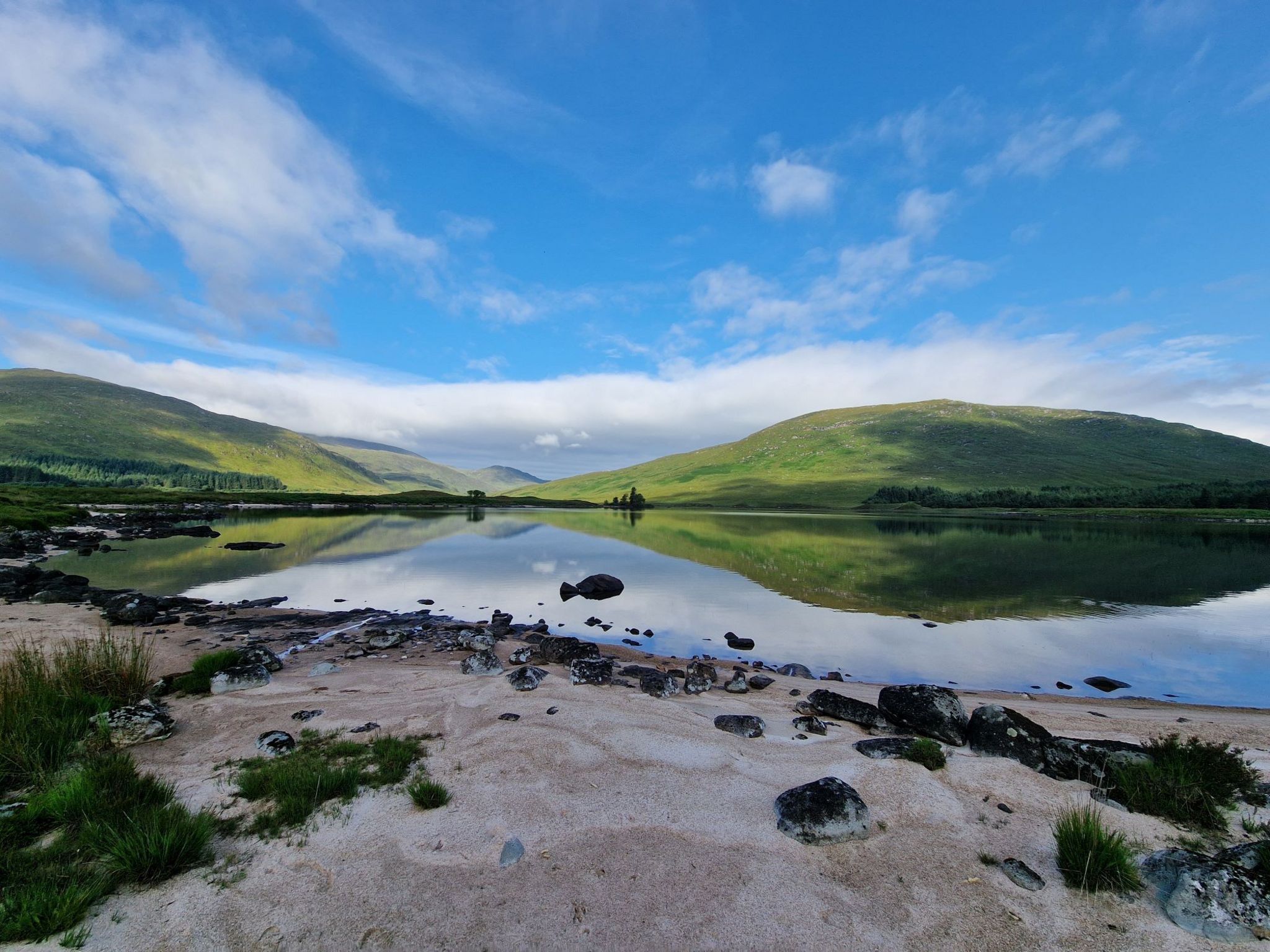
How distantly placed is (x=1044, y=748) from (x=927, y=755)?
7.50 feet

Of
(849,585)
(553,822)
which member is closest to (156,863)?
(553,822)

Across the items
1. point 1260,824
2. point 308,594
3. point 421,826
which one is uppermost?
point 1260,824

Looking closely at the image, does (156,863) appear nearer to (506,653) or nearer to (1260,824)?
(506,653)

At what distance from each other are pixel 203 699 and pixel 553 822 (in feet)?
32.7

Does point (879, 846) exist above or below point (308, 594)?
above

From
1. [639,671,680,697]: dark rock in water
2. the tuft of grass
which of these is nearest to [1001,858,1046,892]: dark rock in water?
the tuft of grass

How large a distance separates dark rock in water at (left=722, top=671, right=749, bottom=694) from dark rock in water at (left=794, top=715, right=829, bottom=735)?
10.4 feet

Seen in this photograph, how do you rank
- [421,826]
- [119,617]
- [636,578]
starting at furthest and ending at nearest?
[636,578] → [119,617] → [421,826]

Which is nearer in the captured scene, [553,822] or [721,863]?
[721,863]

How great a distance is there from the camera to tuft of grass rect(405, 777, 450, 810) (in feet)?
25.0

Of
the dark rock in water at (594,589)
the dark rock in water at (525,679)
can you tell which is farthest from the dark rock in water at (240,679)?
the dark rock in water at (594,589)

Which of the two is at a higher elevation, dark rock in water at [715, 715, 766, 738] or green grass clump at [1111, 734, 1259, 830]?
green grass clump at [1111, 734, 1259, 830]

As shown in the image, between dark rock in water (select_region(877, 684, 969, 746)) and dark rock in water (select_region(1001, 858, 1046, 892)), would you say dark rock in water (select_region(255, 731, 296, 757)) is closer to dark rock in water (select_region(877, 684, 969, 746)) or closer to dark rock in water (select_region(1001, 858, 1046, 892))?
dark rock in water (select_region(1001, 858, 1046, 892))

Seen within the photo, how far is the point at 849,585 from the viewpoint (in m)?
36.0
